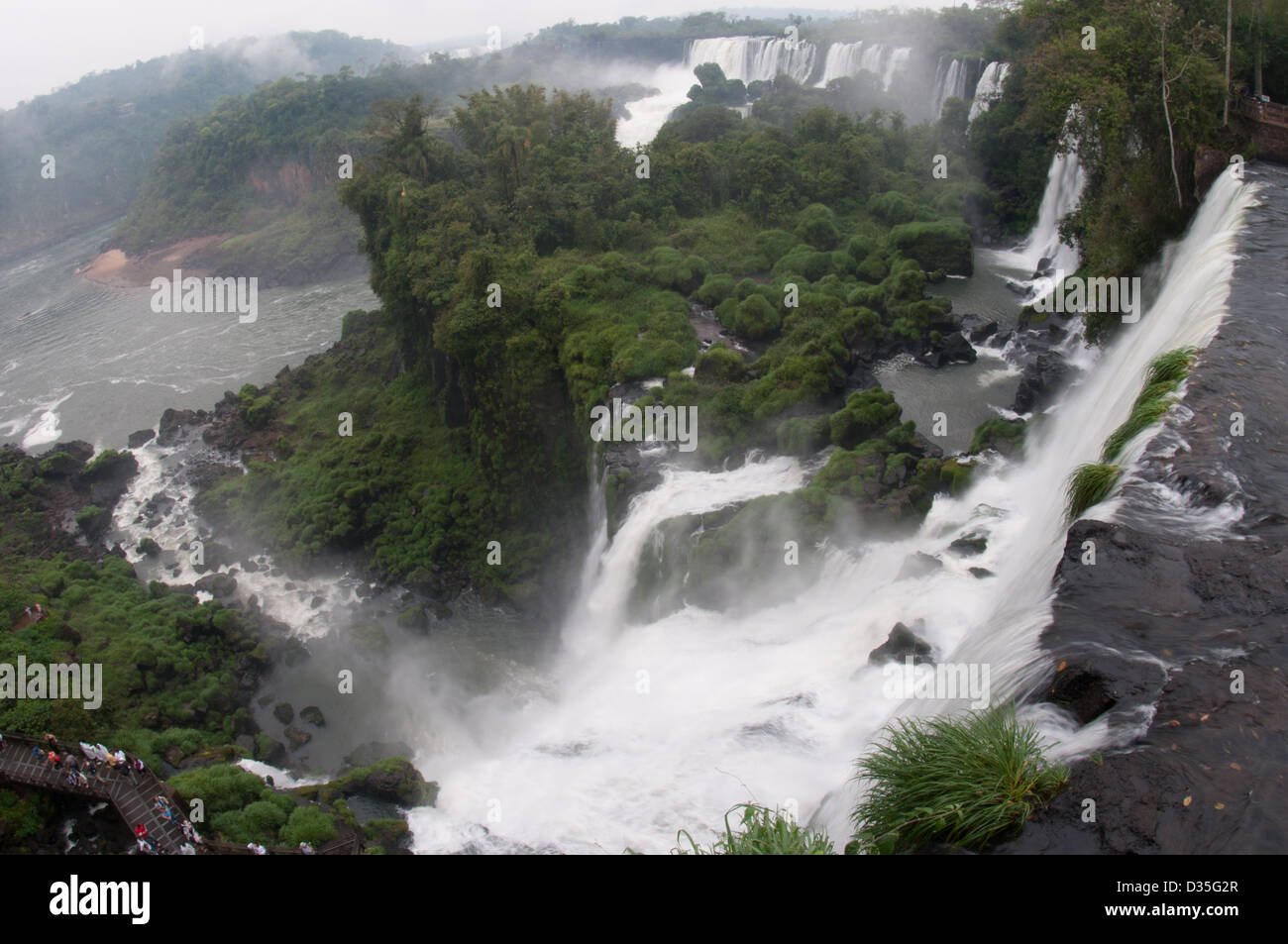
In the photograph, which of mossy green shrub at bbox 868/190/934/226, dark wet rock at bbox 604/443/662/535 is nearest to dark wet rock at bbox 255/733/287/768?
dark wet rock at bbox 604/443/662/535

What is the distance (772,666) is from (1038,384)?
12566mm

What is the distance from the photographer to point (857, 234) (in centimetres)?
3406

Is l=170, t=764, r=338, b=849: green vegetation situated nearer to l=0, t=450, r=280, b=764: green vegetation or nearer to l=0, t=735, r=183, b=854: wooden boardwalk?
l=0, t=735, r=183, b=854: wooden boardwalk

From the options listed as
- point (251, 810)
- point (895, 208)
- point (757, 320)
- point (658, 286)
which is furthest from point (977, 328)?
point (251, 810)

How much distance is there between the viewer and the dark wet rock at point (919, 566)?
15.5 m

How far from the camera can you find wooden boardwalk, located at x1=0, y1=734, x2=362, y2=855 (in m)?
14.8

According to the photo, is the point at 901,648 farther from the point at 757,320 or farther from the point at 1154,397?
the point at 757,320

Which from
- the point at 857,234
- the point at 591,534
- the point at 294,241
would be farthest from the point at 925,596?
the point at 294,241

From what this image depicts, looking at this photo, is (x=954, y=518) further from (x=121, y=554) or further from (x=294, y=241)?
(x=294, y=241)

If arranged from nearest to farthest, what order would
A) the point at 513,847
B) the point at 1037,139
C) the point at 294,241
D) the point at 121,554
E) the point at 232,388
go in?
the point at 513,847, the point at 121,554, the point at 1037,139, the point at 232,388, the point at 294,241

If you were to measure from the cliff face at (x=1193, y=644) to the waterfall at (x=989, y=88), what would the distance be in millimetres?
34699

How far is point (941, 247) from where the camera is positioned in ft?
107

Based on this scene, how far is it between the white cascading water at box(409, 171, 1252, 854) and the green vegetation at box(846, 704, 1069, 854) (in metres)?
1.38

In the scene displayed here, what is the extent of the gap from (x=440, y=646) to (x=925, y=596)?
14400 millimetres
